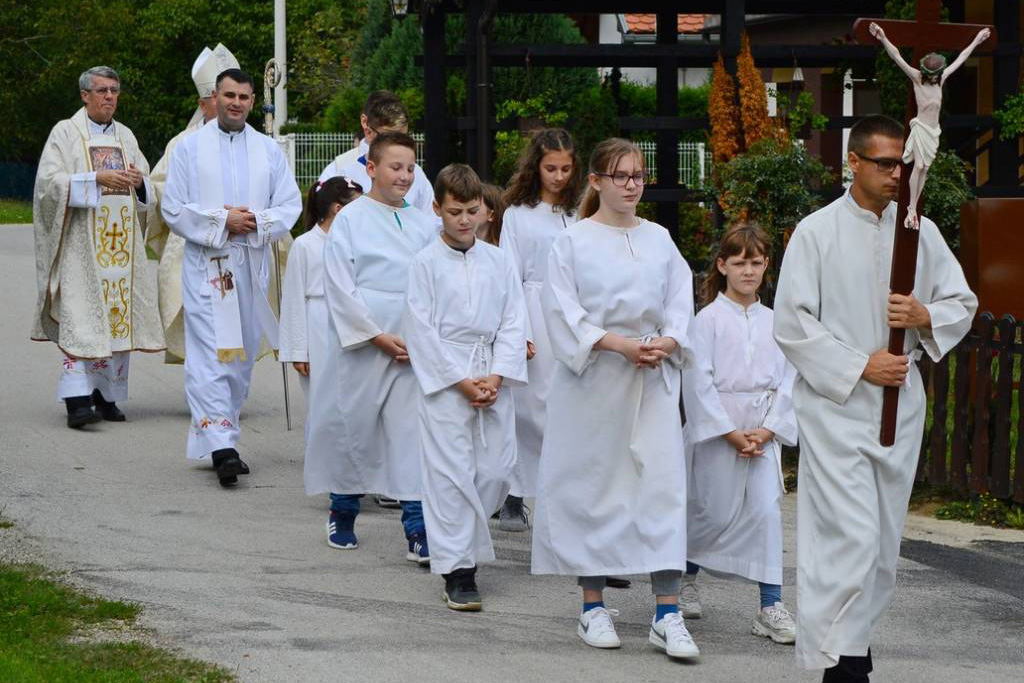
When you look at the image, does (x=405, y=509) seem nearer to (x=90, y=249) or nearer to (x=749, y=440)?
(x=749, y=440)

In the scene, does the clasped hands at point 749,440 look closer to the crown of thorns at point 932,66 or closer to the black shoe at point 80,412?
the crown of thorns at point 932,66

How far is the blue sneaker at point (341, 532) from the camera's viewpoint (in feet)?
26.0

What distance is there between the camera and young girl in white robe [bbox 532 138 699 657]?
628 centimetres

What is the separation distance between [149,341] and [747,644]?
21.0 feet

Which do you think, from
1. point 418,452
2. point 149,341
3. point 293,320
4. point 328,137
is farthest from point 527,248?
point 328,137

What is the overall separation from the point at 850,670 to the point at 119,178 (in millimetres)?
6752

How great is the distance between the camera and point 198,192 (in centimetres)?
990

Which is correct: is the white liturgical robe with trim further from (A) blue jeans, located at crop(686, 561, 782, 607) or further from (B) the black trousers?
(B) the black trousers

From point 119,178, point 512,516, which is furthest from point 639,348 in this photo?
point 119,178

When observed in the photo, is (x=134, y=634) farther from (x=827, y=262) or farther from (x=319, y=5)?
(x=319, y=5)

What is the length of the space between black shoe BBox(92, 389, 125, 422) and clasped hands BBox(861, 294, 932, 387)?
7.12 metres

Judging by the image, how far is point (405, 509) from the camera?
7.79 m

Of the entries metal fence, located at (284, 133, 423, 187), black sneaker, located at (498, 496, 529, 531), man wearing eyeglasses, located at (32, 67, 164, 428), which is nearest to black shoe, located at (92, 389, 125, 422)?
man wearing eyeglasses, located at (32, 67, 164, 428)

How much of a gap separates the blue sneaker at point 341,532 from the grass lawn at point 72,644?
144 cm
